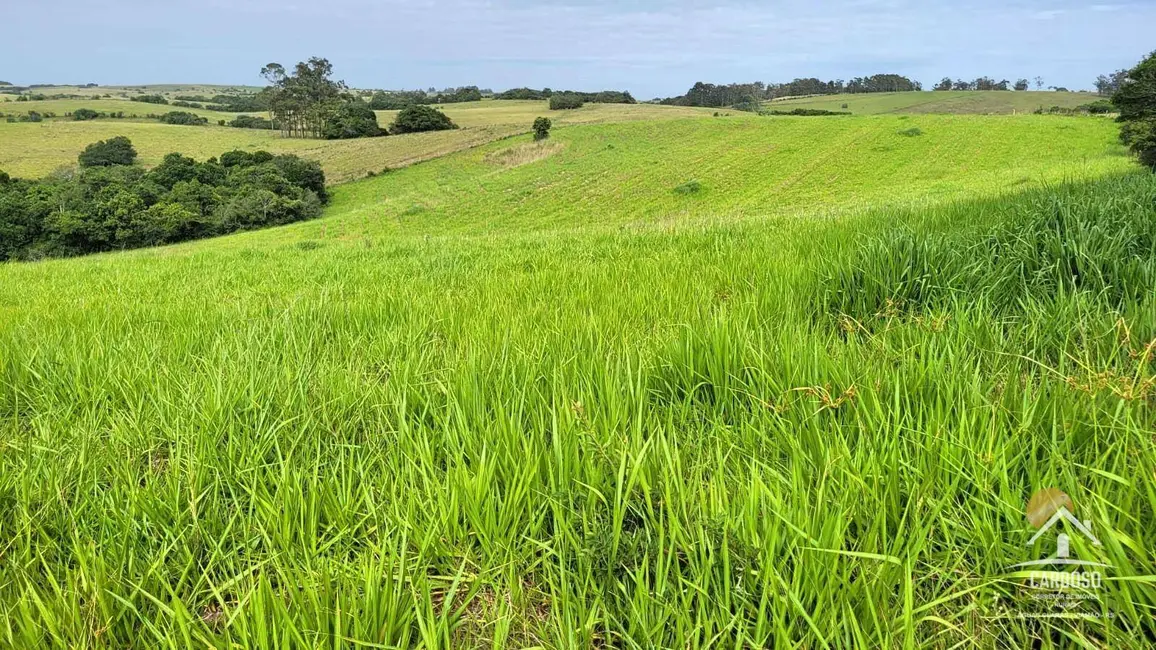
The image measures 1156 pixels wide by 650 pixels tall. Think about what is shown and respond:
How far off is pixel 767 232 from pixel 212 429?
20.6 feet

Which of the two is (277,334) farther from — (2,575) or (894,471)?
(894,471)

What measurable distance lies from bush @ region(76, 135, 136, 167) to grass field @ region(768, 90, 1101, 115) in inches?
4014

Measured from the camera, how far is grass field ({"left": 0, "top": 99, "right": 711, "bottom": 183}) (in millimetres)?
70188

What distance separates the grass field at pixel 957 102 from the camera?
78.3 m

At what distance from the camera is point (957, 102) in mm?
87562

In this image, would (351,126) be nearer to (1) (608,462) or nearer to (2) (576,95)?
(2) (576,95)

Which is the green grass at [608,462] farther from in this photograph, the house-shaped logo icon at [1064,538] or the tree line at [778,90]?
the tree line at [778,90]

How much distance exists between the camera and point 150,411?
2123 millimetres

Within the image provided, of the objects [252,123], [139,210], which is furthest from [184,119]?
[139,210]

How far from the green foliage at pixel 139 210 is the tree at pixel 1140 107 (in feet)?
192

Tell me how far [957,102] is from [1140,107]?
68.7 meters

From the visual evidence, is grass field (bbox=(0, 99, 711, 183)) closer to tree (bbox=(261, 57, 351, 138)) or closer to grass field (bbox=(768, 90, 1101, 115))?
tree (bbox=(261, 57, 351, 138))

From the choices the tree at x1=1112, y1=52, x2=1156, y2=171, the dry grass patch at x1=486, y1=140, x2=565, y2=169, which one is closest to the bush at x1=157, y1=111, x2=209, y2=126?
the dry grass patch at x1=486, y1=140, x2=565, y2=169

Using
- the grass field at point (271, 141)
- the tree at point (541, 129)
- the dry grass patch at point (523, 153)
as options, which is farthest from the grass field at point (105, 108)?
the dry grass patch at point (523, 153)
